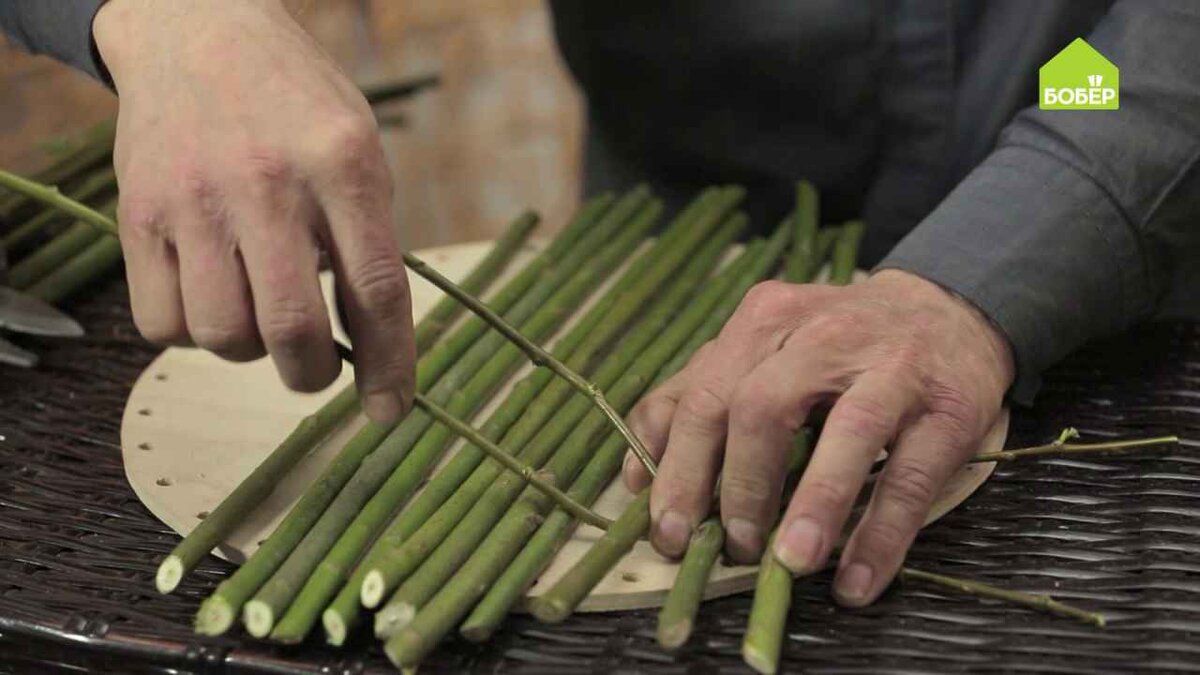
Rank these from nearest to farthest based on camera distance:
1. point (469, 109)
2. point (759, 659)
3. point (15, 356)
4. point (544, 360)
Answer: point (759, 659) < point (544, 360) < point (15, 356) < point (469, 109)

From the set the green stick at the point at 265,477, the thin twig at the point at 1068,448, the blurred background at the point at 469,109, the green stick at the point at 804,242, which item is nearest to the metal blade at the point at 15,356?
the green stick at the point at 265,477

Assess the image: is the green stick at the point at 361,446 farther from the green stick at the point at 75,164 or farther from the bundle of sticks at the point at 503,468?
the green stick at the point at 75,164

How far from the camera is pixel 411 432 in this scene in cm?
88

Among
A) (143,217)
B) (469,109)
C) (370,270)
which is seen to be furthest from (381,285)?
(469,109)

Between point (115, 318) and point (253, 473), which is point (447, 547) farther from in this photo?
point (115, 318)

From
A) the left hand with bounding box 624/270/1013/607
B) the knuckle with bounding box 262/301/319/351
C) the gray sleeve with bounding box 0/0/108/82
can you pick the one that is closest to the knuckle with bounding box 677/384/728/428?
the left hand with bounding box 624/270/1013/607

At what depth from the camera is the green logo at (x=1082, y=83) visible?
3.06 ft

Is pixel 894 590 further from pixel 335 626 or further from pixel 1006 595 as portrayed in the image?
pixel 335 626

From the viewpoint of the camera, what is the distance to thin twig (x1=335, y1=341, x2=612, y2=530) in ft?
2.63

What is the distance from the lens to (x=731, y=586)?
29.9 inches

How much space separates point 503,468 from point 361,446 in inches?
3.7

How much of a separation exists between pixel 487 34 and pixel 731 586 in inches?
56.6

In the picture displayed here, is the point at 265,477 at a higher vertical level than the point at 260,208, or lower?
A: lower

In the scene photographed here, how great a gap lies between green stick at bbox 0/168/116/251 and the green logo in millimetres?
796
